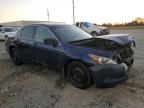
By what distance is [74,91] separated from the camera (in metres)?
5.08

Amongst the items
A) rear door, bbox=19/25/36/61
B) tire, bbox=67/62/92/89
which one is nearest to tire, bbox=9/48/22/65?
rear door, bbox=19/25/36/61

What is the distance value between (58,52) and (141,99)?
234 centimetres

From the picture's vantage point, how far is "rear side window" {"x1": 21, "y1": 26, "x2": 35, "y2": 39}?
6621 millimetres

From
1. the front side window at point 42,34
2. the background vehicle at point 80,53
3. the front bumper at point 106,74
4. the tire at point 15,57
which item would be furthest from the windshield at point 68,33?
the tire at point 15,57

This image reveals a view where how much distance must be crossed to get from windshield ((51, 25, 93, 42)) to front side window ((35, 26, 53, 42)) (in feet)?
0.58

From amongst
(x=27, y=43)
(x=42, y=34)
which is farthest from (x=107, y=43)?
(x=27, y=43)

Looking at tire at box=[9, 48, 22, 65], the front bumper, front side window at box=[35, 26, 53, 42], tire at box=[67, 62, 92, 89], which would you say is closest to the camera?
the front bumper

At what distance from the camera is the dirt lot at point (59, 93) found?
4401 mm

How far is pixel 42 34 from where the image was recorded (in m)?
6.17

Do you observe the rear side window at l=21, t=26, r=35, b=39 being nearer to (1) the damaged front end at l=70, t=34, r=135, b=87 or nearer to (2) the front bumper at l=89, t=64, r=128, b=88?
(1) the damaged front end at l=70, t=34, r=135, b=87

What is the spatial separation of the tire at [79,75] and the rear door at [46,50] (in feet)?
1.55

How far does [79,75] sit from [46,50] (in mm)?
1348

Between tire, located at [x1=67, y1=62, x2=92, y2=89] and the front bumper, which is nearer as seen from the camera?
the front bumper

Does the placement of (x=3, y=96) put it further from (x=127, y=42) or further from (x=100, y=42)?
(x=127, y=42)
